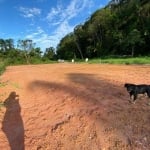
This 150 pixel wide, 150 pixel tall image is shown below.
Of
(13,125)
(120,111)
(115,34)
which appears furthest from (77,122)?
(115,34)

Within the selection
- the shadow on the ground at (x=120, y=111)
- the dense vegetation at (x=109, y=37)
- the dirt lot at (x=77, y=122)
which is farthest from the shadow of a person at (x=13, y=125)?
the dense vegetation at (x=109, y=37)

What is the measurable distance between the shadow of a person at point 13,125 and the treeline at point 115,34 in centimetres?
3263

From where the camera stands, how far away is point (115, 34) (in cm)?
4725

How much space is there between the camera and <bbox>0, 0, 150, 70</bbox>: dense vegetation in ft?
132

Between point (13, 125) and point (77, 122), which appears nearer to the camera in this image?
point (77, 122)

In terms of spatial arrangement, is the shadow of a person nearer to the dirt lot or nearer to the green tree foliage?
the dirt lot

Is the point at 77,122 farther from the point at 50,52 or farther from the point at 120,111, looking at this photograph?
the point at 50,52

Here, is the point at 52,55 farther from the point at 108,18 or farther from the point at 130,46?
the point at 130,46

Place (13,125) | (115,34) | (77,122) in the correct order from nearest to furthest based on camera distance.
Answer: (77,122), (13,125), (115,34)

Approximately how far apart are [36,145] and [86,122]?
1.37 meters

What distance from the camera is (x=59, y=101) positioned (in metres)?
7.59

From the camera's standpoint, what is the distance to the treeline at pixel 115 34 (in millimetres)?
40094

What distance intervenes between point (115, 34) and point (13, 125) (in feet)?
142

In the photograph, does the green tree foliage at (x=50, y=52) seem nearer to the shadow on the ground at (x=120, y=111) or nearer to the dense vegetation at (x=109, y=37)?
the dense vegetation at (x=109, y=37)
